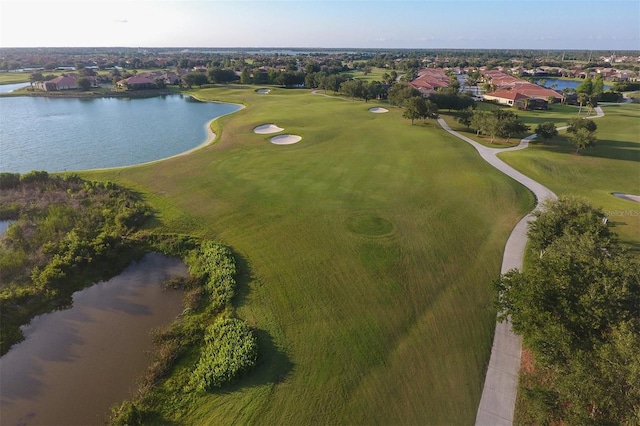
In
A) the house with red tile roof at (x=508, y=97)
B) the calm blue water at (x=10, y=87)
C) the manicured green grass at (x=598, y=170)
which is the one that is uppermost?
the calm blue water at (x=10, y=87)

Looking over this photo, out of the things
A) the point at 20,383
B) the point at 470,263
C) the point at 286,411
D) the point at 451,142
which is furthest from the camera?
the point at 451,142

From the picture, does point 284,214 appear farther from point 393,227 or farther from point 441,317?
point 441,317

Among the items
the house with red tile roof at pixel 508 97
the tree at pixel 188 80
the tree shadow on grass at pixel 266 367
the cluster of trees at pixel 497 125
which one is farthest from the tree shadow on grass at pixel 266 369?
the tree at pixel 188 80

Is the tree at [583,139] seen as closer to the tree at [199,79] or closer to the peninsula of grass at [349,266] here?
the peninsula of grass at [349,266]

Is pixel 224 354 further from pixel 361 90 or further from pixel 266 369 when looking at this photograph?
pixel 361 90

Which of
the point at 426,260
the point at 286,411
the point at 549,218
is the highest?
the point at 549,218

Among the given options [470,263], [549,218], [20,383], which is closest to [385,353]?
[470,263]

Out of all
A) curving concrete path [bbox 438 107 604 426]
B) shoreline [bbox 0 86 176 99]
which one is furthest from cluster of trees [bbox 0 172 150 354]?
shoreline [bbox 0 86 176 99]
